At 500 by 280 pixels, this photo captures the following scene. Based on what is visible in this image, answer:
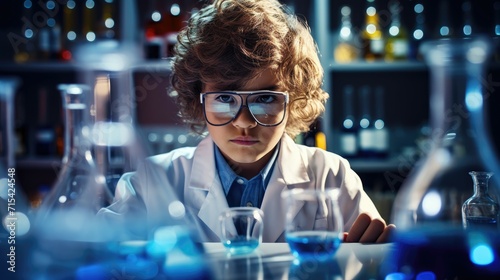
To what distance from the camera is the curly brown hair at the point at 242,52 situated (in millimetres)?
1395

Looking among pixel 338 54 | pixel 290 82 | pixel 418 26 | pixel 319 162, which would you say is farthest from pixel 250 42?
pixel 418 26

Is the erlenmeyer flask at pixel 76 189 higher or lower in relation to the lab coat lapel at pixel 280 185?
higher

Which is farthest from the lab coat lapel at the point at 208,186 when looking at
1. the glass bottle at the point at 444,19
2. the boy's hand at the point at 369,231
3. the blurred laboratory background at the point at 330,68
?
the glass bottle at the point at 444,19

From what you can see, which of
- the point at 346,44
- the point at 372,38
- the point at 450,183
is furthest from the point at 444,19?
the point at 450,183

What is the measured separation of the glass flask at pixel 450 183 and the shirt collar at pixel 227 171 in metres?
0.89

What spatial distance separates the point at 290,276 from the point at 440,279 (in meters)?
0.15

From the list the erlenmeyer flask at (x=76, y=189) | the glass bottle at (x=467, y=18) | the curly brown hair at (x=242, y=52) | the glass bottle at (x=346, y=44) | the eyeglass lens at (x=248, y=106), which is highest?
the glass bottle at (x=467, y=18)

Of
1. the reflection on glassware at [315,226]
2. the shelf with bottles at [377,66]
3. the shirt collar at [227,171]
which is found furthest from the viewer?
the shelf with bottles at [377,66]

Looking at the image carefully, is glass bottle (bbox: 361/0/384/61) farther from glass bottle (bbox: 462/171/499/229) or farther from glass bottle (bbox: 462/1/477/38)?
glass bottle (bbox: 462/171/499/229)

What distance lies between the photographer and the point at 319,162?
1.59 meters

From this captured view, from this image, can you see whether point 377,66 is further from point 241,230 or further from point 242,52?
point 241,230

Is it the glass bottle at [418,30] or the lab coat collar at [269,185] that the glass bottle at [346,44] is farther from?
the lab coat collar at [269,185]

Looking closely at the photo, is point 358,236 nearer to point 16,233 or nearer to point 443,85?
point 443,85

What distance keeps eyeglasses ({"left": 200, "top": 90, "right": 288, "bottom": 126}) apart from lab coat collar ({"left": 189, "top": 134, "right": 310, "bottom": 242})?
0.19 meters
